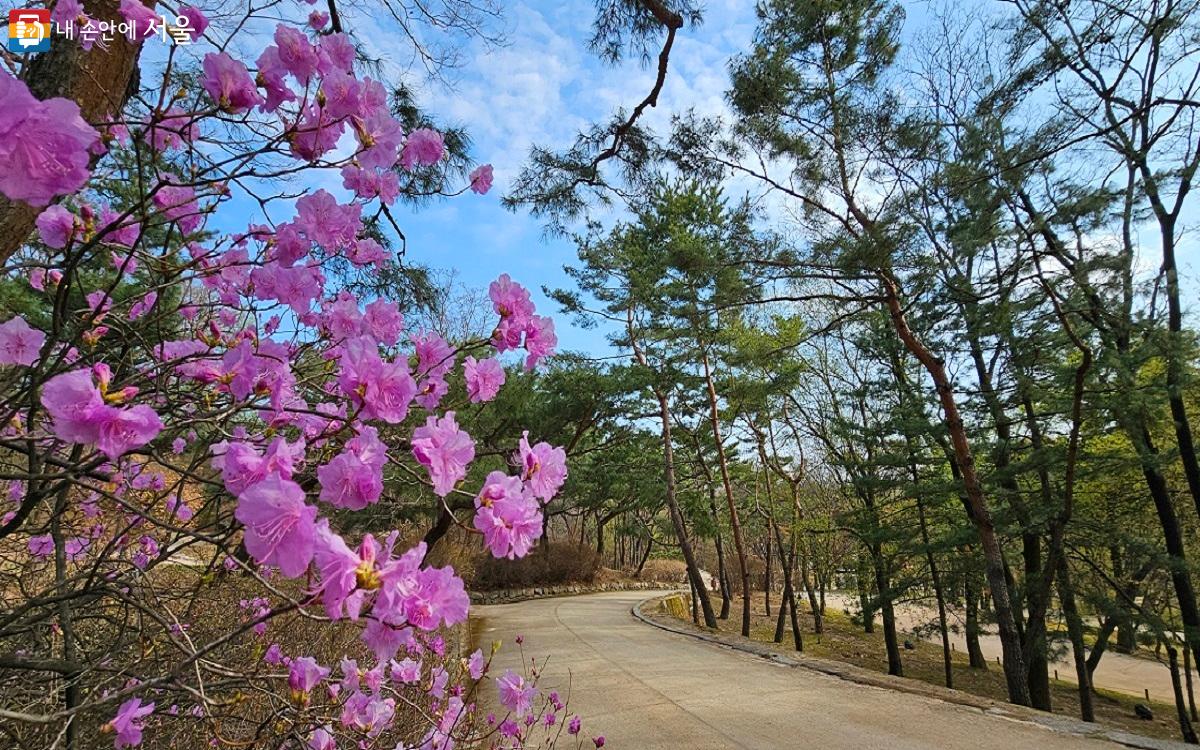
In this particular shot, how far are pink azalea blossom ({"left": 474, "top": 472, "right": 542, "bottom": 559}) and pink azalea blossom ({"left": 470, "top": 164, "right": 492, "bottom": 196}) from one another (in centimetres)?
110

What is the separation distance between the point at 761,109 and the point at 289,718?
6.23 m

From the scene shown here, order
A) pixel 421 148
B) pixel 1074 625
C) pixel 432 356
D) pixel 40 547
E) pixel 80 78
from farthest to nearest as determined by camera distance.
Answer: pixel 1074 625
pixel 40 547
pixel 421 148
pixel 432 356
pixel 80 78

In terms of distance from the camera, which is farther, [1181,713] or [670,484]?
[670,484]

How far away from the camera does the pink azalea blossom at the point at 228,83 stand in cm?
91

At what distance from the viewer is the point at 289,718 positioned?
1027mm

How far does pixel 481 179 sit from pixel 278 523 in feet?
4.48

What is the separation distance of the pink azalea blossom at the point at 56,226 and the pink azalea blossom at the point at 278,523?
0.79m

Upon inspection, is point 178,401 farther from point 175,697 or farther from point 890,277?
point 890,277

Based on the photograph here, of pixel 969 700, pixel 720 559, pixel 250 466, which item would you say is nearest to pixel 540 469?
pixel 250 466

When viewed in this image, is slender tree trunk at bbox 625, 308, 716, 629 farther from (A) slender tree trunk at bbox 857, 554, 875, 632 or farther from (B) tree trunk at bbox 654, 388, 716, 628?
(A) slender tree trunk at bbox 857, 554, 875, 632

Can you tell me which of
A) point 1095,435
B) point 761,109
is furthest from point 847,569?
point 761,109

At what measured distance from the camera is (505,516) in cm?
95

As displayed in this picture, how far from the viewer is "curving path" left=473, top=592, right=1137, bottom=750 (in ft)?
10.8

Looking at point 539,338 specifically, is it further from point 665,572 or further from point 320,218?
point 665,572
